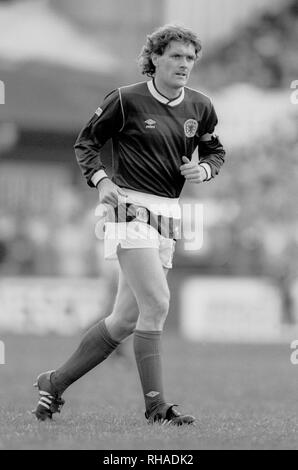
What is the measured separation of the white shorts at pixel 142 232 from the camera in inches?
220

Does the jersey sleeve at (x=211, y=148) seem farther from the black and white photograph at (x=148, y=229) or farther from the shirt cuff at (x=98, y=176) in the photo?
the shirt cuff at (x=98, y=176)

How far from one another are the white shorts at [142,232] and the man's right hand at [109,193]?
74 millimetres

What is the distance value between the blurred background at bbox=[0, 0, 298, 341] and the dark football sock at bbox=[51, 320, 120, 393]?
7760 millimetres

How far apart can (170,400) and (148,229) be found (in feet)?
8.39

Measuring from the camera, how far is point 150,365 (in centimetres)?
560

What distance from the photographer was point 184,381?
980 centimetres

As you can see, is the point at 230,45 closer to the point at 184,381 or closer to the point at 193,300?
the point at 193,300

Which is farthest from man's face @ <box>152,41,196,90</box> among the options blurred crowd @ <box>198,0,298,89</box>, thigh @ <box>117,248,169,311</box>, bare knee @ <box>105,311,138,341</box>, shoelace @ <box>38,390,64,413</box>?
blurred crowd @ <box>198,0,298,89</box>

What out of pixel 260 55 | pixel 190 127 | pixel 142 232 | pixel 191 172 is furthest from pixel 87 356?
pixel 260 55

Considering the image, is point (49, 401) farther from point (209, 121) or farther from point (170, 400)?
point (170, 400)

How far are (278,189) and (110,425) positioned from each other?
14.2 meters
